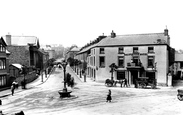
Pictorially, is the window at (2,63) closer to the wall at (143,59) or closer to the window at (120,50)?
the wall at (143,59)

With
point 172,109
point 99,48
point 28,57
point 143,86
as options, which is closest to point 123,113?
point 172,109

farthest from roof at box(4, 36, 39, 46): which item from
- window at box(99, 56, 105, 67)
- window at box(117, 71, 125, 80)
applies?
window at box(117, 71, 125, 80)

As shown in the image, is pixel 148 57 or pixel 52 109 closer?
A: pixel 52 109

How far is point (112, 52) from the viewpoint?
1442 inches

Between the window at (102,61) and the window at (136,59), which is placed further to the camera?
the window at (102,61)

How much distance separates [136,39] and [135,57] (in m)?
3.92

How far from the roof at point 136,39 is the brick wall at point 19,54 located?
27.8m

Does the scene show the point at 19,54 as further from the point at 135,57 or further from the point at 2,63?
the point at 135,57

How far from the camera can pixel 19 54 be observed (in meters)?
54.6

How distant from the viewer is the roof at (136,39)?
3471 centimetres

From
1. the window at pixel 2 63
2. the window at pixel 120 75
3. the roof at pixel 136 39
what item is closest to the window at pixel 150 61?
the roof at pixel 136 39

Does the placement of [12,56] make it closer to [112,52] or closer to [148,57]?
[112,52]

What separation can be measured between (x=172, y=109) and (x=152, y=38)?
21.0m

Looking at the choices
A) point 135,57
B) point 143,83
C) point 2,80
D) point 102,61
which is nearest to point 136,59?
point 135,57
